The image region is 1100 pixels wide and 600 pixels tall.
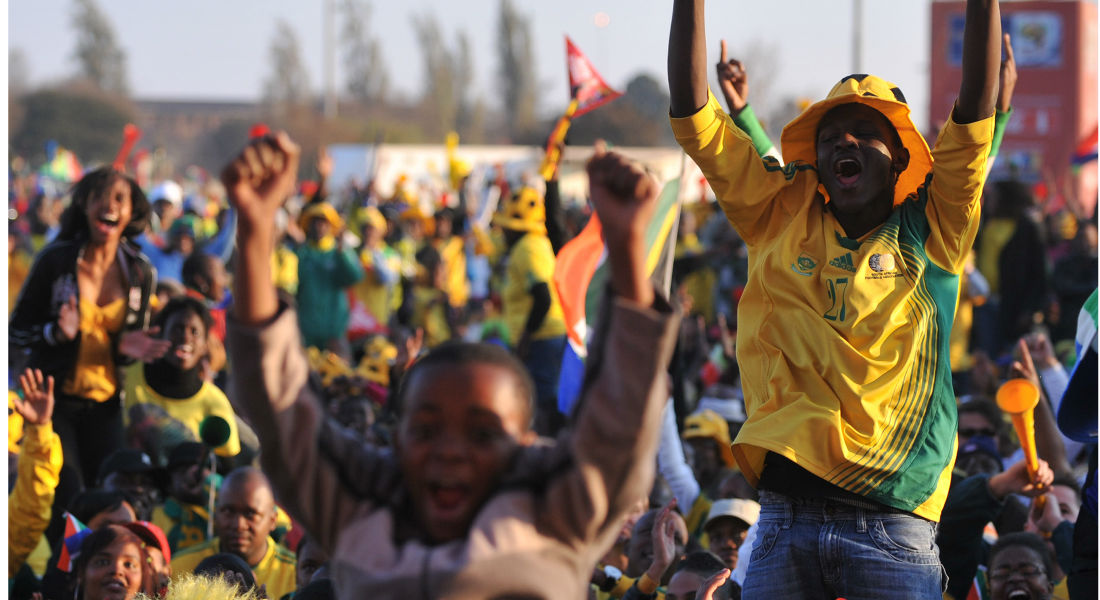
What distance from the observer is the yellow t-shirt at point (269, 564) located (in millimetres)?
5555

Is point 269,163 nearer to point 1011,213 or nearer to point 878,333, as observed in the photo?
point 878,333

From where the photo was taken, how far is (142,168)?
18.8m

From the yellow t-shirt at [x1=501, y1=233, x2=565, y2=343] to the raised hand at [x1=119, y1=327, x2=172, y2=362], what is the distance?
3037mm

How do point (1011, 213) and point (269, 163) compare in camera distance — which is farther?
point (1011, 213)

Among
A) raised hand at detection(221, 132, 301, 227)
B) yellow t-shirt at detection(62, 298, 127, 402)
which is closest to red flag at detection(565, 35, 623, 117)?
yellow t-shirt at detection(62, 298, 127, 402)

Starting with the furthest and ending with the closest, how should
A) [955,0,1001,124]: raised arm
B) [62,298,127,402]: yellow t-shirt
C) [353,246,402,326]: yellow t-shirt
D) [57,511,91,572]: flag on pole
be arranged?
[353,246,402,326]: yellow t-shirt
[62,298,127,402]: yellow t-shirt
[57,511,91,572]: flag on pole
[955,0,1001,124]: raised arm

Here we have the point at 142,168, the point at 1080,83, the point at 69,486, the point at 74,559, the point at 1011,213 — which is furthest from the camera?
the point at 1080,83

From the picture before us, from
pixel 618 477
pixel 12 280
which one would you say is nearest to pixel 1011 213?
pixel 12 280

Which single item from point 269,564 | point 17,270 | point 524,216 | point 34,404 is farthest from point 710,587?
point 17,270

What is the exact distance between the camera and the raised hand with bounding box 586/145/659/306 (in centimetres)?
224

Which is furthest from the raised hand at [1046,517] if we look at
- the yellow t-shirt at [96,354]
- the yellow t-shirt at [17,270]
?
the yellow t-shirt at [17,270]

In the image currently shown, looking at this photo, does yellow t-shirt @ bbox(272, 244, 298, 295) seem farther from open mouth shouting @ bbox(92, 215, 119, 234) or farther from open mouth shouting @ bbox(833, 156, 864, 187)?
open mouth shouting @ bbox(833, 156, 864, 187)

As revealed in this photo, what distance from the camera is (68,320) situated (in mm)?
6176

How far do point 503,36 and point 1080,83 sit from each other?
2637 inches
